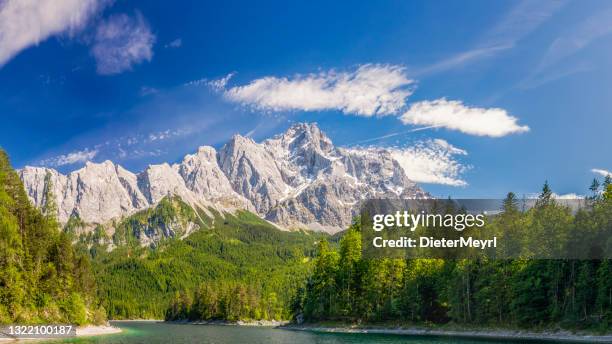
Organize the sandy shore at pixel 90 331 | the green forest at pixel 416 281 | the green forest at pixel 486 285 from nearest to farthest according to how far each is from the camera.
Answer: the green forest at pixel 486 285, the green forest at pixel 416 281, the sandy shore at pixel 90 331

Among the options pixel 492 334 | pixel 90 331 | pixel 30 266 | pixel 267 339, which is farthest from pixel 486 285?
pixel 30 266

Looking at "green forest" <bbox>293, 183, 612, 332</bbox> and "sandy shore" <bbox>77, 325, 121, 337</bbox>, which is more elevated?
"green forest" <bbox>293, 183, 612, 332</bbox>

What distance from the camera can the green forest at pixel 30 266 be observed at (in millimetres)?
75312

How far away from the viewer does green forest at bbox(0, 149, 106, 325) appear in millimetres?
75312

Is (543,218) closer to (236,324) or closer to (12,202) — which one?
(12,202)

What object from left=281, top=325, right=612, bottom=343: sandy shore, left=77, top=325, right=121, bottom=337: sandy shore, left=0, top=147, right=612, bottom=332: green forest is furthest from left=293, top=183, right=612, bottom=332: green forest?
left=77, top=325, right=121, bottom=337: sandy shore

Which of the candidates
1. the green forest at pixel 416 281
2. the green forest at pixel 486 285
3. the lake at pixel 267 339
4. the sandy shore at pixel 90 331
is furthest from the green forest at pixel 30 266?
the green forest at pixel 486 285

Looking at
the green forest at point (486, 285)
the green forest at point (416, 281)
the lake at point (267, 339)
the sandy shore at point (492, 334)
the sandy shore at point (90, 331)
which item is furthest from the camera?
the sandy shore at point (90, 331)

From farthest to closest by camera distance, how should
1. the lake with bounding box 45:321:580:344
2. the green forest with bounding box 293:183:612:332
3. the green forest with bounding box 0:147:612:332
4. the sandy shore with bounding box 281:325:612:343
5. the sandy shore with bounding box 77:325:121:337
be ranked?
the sandy shore with bounding box 77:325:121:337
the green forest with bounding box 0:147:612:332
the green forest with bounding box 293:183:612:332
the lake with bounding box 45:321:580:344
the sandy shore with bounding box 281:325:612:343

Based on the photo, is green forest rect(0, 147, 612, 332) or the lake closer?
the lake

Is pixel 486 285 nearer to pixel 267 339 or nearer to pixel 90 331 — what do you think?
pixel 267 339

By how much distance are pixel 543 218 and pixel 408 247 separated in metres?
28.4

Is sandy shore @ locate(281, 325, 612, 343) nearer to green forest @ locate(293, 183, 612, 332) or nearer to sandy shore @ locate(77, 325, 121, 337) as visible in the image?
green forest @ locate(293, 183, 612, 332)

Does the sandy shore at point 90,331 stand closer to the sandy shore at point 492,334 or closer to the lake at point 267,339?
the lake at point 267,339
